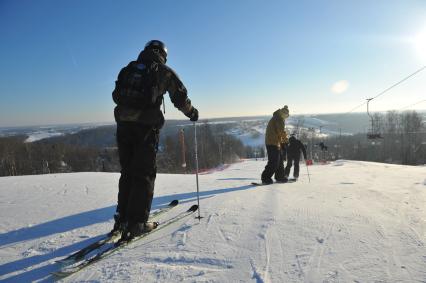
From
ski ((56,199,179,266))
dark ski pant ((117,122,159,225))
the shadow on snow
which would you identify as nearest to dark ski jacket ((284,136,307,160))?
the shadow on snow

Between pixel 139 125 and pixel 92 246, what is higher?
pixel 139 125

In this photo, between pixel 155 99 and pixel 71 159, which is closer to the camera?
pixel 155 99

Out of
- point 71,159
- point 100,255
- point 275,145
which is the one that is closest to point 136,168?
point 100,255

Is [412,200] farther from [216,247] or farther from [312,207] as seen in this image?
[216,247]

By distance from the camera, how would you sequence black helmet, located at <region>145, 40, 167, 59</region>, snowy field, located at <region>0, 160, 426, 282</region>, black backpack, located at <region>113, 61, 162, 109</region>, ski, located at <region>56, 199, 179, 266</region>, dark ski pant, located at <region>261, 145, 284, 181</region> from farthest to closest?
dark ski pant, located at <region>261, 145, 284, 181</region>, black helmet, located at <region>145, 40, 167, 59</region>, black backpack, located at <region>113, 61, 162, 109</region>, ski, located at <region>56, 199, 179, 266</region>, snowy field, located at <region>0, 160, 426, 282</region>

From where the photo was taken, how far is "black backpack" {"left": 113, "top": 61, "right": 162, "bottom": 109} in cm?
322

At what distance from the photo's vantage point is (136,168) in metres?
3.29

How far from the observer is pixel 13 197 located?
5.30 m

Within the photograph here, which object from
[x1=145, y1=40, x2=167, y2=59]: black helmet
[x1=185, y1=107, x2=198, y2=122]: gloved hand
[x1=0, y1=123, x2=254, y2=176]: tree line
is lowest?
[x1=0, y1=123, x2=254, y2=176]: tree line

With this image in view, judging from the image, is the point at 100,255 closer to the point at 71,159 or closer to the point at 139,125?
the point at 139,125

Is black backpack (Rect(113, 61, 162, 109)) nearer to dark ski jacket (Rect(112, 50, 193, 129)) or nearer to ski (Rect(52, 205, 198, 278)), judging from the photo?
dark ski jacket (Rect(112, 50, 193, 129))

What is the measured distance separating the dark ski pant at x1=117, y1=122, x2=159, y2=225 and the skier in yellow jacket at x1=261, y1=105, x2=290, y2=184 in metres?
4.55

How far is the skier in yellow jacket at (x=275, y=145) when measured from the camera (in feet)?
25.0

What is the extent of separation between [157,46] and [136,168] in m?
1.36
